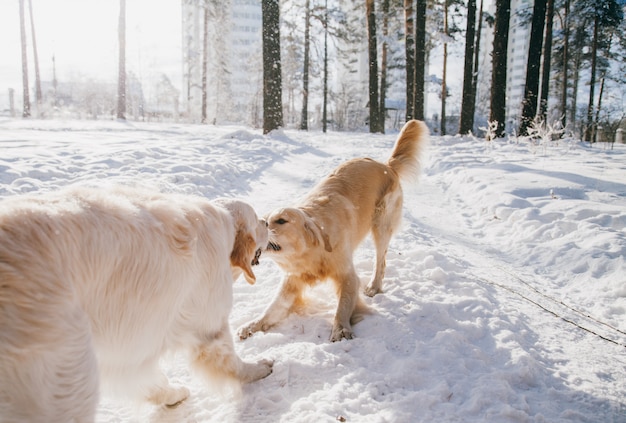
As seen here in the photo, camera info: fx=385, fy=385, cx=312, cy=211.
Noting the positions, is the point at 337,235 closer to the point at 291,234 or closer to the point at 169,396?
the point at 291,234

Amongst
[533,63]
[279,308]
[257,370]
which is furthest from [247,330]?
[533,63]

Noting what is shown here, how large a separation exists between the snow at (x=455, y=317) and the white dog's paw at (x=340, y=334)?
64 millimetres

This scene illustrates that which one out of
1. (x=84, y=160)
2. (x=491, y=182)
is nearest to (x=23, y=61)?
(x=84, y=160)

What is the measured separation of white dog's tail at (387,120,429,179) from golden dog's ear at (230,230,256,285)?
2.55 m

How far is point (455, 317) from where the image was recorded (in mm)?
2652

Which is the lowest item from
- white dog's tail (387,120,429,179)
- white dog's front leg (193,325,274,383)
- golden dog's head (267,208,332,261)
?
white dog's front leg (193,325,274,383)

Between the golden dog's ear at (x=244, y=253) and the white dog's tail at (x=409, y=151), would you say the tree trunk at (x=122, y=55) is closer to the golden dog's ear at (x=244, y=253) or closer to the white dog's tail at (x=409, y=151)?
the white dog's tail at (x=409, y=151)

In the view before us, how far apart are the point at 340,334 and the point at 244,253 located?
0.90 meters

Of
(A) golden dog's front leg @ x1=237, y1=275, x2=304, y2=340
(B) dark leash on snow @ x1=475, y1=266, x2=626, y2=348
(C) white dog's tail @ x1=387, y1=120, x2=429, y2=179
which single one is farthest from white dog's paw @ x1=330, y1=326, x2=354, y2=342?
(C) white dog's tail @ x1=387, y1=120, x2=429, y2=179

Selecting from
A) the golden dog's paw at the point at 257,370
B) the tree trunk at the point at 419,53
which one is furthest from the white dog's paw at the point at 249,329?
the tree trunk at the point at 419,53

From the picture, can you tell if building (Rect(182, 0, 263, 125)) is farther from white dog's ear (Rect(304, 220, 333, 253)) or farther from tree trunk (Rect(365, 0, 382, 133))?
white dog's ear (Rect(304, 220, 333, 253))

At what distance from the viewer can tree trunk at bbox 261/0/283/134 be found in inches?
502

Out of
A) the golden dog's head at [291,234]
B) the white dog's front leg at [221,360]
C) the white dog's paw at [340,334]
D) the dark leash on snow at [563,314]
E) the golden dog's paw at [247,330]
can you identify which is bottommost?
the golden dog's paw at [247,330]

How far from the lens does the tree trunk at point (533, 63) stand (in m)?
11.6
